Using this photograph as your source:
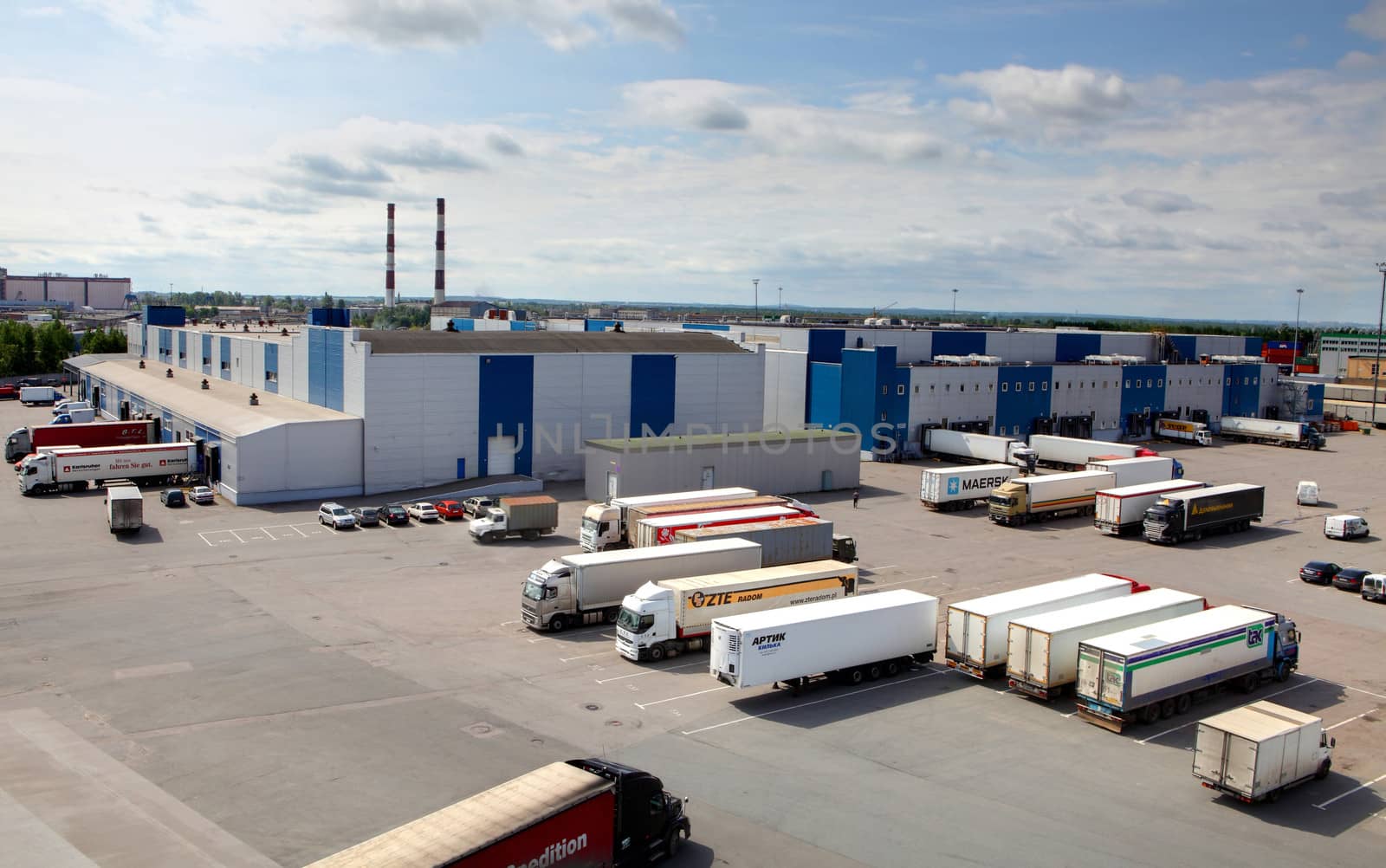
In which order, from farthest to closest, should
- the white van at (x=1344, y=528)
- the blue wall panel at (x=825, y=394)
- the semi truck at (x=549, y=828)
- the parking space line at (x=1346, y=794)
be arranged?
1. the blue wall panel at (x=825, y=394)
2. the white van at (x=1344, y=528)
3. the parking space line at (x=1346, y=794)
4. the semi truck at (x=549, y=828)

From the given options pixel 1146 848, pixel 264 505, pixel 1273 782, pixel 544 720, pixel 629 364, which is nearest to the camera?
pixel 1146 848

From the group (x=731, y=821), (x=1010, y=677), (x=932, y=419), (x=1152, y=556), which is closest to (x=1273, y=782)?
(x=1010, y=677)

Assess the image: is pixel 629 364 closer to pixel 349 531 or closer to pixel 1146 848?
pixel 349 531

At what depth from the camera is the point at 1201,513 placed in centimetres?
4588

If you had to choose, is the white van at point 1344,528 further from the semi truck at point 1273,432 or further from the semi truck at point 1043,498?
the semi truck at point 1273,432

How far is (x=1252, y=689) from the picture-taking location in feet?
89.3

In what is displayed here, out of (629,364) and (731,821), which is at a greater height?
(629,364)

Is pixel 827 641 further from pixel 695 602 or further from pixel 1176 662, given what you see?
pixel 1176 662

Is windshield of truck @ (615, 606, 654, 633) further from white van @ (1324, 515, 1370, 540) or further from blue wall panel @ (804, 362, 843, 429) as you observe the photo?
blue wall panel @ (804, 362, 843, 429)

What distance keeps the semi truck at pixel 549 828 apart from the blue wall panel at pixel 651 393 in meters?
44.1

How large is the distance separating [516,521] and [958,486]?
22.4m

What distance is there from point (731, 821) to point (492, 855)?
635cm

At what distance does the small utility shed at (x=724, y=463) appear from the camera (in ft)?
165

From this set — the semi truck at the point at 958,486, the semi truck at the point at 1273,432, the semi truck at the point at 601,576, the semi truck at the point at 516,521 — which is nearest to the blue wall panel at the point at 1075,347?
the semi truck at the point at 1273,432
